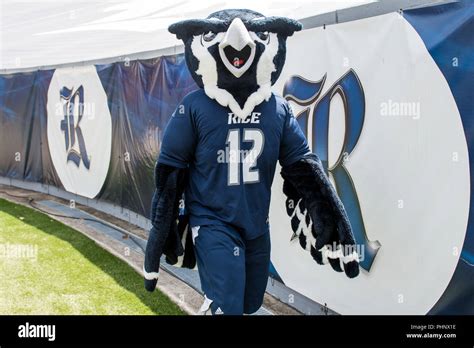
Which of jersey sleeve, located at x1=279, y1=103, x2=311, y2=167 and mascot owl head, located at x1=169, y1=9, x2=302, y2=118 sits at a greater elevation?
mascot owl head, located at x1=169, y1=9, x2=302, y2=118

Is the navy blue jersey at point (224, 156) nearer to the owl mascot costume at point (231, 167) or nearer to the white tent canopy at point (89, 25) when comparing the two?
the owl mascot costume at point (231, 167)

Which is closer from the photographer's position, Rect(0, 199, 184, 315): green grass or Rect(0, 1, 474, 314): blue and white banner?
Rect(0, 1, 474, 314): blue and white banner

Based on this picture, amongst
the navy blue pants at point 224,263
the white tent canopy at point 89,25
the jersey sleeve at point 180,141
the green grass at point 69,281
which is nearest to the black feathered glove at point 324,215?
the navy blue pants at point 224,263

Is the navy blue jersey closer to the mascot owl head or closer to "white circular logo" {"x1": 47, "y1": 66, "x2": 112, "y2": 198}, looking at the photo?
the mascot owl head

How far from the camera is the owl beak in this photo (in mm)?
2701

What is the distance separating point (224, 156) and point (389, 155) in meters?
1.05

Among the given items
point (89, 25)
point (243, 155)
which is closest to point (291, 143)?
point (243, 155)

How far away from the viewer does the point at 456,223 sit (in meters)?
2.81

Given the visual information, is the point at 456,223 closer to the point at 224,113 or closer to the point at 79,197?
the point at 224,113

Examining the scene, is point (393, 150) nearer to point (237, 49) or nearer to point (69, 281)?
point (237, 49)

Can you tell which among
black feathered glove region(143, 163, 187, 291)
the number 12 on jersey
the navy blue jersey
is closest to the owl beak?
the navy blue jersey

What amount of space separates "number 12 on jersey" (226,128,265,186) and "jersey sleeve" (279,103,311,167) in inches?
7.9

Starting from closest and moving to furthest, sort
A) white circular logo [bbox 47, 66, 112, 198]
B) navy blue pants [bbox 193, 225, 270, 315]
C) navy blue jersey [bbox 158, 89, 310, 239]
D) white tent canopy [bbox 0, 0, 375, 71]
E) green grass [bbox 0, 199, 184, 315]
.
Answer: navy blue pants [bbox 193, 225, 270, 315] → navy blue jersey [bbox 158, 89, 310, 239] → green grass [bbox 0, 199, 184, 315] → white tent canopy [bbox 0, 0, 375, 71] → white circular logo [bbox 47, 66, 112, 198]
